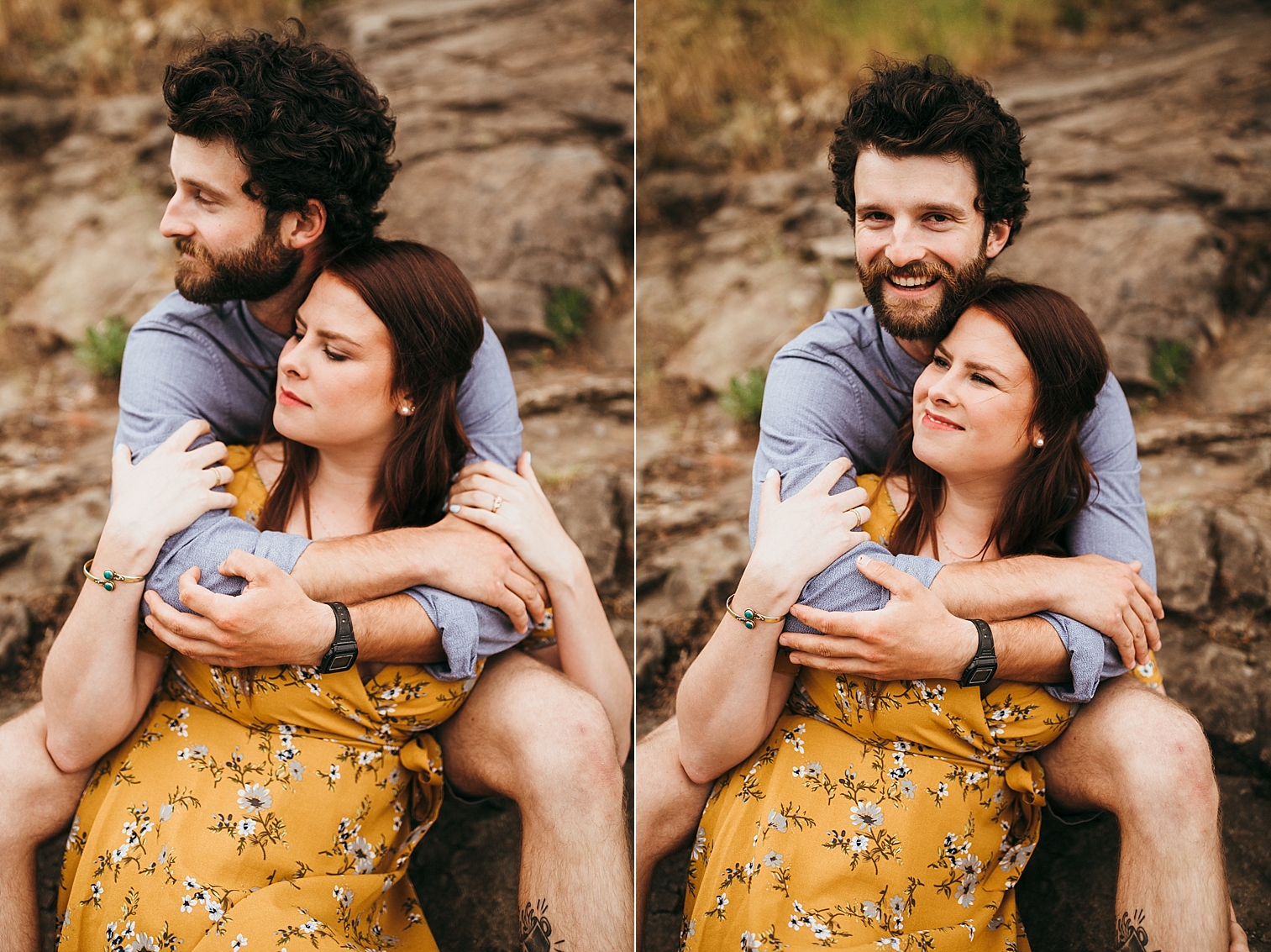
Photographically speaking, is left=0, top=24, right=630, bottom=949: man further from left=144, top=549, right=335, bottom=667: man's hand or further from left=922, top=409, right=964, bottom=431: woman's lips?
left=922, top=409, right=964, bottom=431: woman's lips

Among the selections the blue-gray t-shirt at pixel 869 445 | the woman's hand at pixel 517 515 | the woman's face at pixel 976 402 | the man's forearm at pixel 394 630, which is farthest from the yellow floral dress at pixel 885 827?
the man's forearm at pixel 394 630

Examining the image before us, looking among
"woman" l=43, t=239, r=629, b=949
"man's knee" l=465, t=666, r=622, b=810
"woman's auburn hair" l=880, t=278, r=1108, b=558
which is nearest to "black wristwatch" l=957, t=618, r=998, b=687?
"woman's auburn hair" l=880, t=278, r=1108, b=558

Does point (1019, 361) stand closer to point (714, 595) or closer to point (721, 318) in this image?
point (714, 595)

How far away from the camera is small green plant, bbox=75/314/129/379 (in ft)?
17.4

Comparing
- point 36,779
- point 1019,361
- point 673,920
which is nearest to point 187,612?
point 36,779

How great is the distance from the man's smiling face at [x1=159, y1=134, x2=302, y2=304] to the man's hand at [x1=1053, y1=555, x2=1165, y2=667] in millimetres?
2472

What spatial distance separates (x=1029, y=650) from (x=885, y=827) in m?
0.60

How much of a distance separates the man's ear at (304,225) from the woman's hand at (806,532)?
1.60m

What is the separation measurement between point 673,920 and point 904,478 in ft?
5.35

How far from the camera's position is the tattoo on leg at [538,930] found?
9.49 ft

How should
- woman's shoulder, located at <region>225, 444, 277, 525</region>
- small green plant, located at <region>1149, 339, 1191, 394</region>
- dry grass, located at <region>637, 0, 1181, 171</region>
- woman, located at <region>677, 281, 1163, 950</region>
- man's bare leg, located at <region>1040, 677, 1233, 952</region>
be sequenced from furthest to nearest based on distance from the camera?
1. dry grass, located at <region>637, 0, 1181, 171</region>
2. small green plant, located at <region>1149, 339, 1191, 394</region>
3. woman's shoulder, located at <region>225, 444, 277, 525</region>
4. woman, located at <region>677, 281, 1163, 950</region>
5. man's bare leg, located at <region>1040, 677, 1233, 952</region>

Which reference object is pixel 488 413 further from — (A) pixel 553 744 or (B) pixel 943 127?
(B) pixel 943 127

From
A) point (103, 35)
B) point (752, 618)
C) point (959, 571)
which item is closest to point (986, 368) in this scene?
point (959, 571)

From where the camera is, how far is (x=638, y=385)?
5.88 meters
